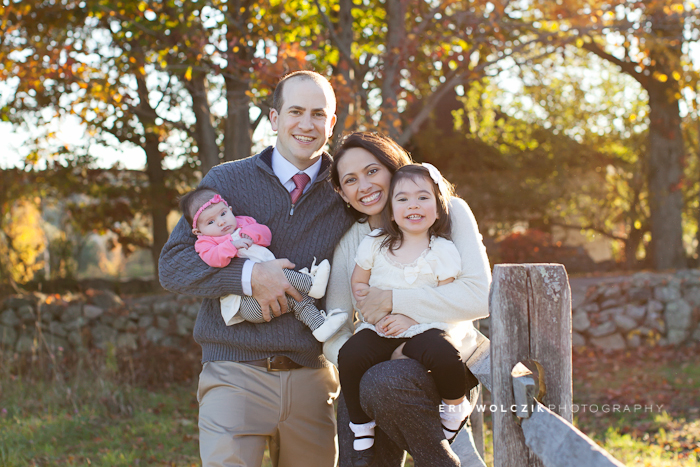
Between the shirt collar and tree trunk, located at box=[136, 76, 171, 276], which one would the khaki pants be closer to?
Result: the shirt collar

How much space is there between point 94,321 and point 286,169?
6126 mm

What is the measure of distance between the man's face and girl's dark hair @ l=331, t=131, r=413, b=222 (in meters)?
0.14

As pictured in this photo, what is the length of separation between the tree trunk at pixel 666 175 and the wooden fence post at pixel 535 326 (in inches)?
373

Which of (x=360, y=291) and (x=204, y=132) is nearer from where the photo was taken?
(x=360, y=291)

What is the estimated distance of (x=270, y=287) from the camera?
8.27ft

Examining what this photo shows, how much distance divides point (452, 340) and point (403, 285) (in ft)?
0.95

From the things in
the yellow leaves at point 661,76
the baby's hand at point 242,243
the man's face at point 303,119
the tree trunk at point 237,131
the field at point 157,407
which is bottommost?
the field at point 157,407

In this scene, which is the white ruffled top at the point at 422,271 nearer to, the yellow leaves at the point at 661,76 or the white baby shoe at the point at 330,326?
the white baby shoe at the point at 330,326

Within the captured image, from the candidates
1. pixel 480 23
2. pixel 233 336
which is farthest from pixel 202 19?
pixel 233 336

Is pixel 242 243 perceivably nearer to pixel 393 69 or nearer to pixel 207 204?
pixel 207 204

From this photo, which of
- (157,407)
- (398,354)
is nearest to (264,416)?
(398,354)

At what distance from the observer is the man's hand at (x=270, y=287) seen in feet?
8.27

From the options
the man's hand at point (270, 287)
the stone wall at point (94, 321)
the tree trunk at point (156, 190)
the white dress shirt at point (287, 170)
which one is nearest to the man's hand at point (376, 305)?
the man's hand at point (270, 287)

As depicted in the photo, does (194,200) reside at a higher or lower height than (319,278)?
higher
